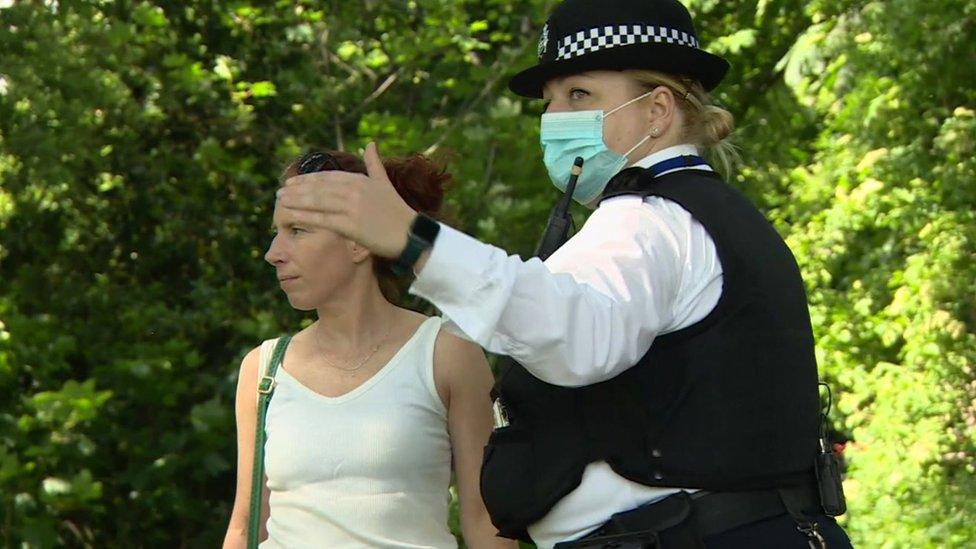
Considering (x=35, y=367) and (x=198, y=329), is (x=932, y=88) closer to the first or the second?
(x=198, y=329)

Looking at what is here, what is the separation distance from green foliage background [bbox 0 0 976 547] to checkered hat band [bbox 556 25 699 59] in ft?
12.8

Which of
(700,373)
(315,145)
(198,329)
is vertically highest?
(700,373)

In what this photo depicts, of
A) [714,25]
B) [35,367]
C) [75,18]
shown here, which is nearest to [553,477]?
[35,367]

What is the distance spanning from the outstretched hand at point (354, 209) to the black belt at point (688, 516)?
0.60 m

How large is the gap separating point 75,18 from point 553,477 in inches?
213

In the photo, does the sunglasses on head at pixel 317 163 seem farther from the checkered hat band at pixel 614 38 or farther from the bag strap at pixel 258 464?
the checkered hat band at pixel 614 38

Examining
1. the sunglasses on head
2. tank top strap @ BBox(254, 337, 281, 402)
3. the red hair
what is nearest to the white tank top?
tank top strap @ BBox(254, 337, 281, 402)

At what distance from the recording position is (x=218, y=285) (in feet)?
25.7

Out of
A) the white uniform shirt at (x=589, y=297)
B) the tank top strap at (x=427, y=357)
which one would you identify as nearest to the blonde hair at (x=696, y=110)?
the white uniform shirt at (x=589, y=297)

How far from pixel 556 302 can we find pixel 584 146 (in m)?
0.58

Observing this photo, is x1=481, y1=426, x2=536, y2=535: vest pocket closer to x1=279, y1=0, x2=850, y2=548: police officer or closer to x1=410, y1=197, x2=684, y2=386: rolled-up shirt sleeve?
x1=279, y1=0, x2=850, y2=548: police officer

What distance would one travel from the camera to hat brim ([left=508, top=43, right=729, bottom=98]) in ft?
8.42

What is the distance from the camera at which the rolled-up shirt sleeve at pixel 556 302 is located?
2.09 meters

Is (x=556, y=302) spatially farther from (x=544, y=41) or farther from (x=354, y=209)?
(x=544, y=41)
